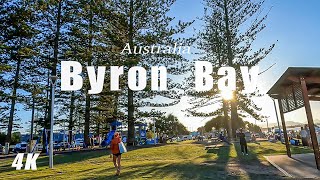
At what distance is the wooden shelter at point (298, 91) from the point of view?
31.3 ft

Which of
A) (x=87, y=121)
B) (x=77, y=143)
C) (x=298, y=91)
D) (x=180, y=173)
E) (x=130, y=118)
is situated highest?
(x=87, y=121)

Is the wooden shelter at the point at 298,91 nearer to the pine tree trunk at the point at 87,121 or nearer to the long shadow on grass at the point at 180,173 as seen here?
the long shadow on grass at the point at 180,173

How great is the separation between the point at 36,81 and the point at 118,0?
1132 centimetres

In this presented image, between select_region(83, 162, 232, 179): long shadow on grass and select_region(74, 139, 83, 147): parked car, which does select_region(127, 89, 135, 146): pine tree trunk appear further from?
select_region(83, 162, 232, 179): long shadow on grass

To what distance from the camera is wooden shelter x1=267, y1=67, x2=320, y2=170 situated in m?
9.55

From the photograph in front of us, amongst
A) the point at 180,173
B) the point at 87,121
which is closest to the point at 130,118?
the point at 87,121

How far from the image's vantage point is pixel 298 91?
1115 centimetres

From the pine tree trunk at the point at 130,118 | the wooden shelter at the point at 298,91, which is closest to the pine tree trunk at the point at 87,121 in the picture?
the pine tree trunk at the point at 130,118

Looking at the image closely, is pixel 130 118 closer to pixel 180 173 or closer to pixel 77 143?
pixel 77 143

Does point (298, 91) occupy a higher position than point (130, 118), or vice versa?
point (130, 118)

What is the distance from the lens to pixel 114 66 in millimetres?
23938

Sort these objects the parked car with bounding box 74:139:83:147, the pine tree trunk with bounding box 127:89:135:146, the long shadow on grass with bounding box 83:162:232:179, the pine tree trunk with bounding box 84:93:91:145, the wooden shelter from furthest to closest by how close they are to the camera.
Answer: the parked car with bounding box 74:139:83:147 → the pine tree trunk with bounding box 84:93:91:145 → the pine tree trunk with bounding box 127:89:135:146 → the wooden shelter → the long shadow on grass with bounding box 83:162:232:179

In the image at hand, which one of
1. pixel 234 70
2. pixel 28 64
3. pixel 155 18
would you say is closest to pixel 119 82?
pixel 155 18

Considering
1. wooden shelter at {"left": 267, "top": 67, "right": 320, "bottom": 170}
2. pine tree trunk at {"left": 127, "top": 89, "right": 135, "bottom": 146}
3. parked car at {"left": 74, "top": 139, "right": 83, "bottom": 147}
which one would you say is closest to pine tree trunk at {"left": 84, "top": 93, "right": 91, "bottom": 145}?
parked car at {"left": 74, "top": 139, "right": 83, "bottom": 147}
